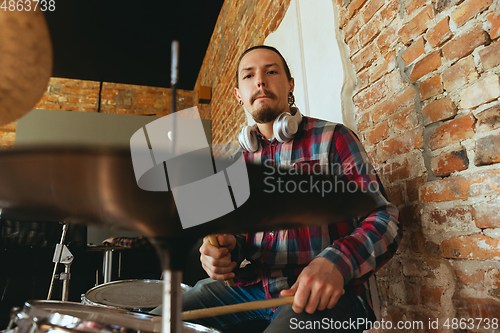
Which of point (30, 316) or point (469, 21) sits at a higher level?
point (469, 21)

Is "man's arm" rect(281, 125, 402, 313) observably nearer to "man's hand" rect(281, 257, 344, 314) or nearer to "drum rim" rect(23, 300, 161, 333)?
"man's hand" rect(281, 257, 344, 314)

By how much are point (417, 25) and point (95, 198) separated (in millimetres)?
1060

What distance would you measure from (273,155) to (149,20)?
3193mm

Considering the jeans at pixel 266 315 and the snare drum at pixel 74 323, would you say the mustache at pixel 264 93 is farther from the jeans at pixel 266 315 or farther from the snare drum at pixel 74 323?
the snare drum at pixel 74 323

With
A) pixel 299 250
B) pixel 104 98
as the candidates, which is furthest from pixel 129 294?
pixel 104 98

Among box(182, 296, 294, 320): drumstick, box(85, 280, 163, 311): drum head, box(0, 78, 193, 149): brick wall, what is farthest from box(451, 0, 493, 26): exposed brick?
box(0, 78, 193, 149): brick wall

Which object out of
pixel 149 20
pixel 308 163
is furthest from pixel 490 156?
pixel 149 20

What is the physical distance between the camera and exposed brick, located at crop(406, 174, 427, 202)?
0.94m

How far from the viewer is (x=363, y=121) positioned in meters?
1.21

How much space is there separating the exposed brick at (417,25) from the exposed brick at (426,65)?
0.09m

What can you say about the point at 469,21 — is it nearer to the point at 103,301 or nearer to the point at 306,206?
the point at 306,206

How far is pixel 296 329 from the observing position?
637 millimetres

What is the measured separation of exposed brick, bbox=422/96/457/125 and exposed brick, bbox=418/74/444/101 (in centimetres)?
3

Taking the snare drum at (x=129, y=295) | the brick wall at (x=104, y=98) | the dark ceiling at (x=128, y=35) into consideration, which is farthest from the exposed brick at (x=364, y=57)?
the brick wall at (x=104, y=98)
